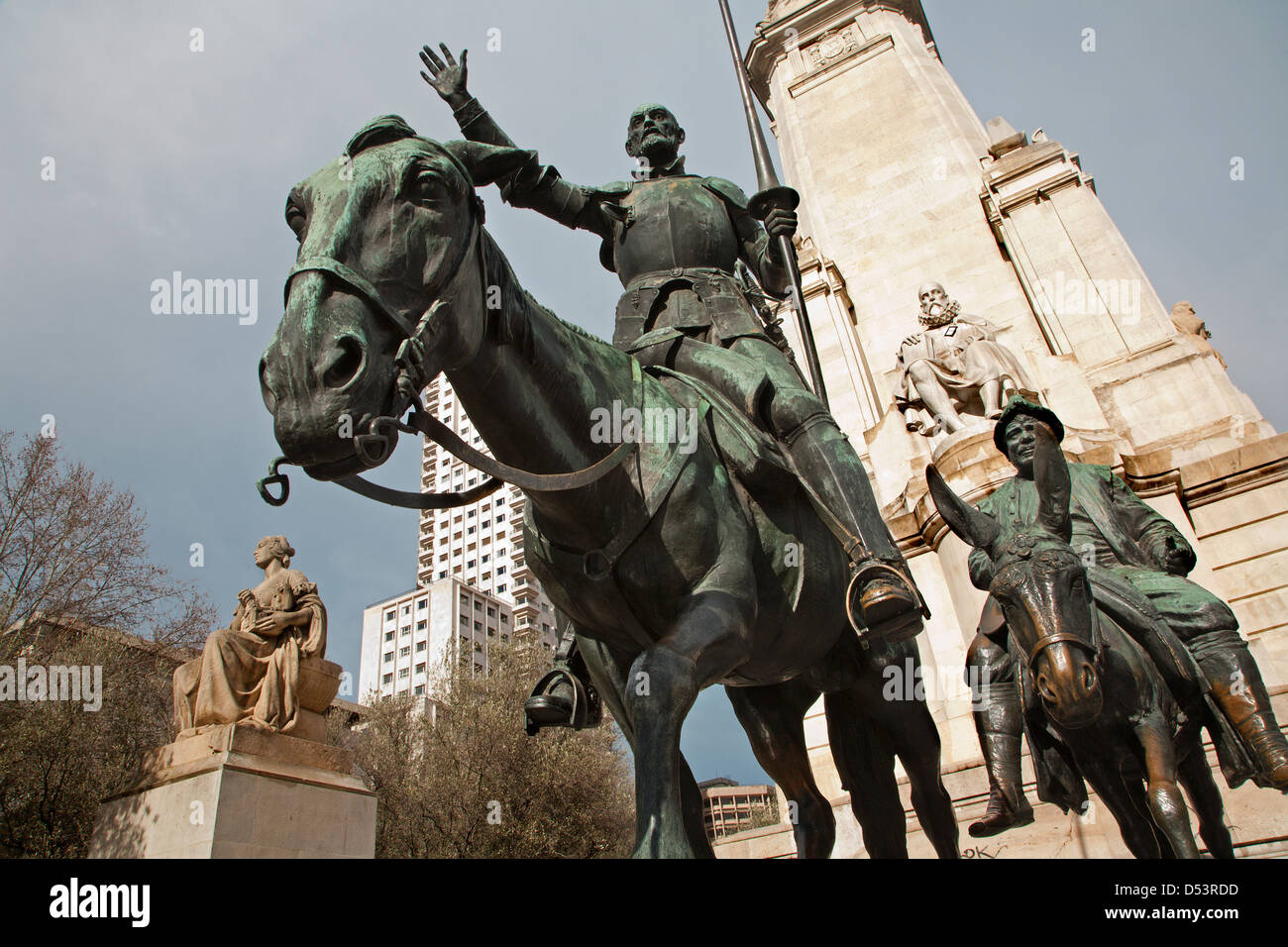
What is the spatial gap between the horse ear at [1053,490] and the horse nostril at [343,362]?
137 inches

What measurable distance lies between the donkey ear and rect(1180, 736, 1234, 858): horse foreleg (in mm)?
4211

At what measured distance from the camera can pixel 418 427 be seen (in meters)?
2.40

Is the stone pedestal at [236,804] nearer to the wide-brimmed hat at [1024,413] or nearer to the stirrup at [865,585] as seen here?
the stirrup at [865,585]

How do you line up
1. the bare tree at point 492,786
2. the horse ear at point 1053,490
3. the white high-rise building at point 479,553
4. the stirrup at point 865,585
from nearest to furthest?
the stirrup at point 865,585 → the horse ear at point 1053,490 → the bare tree at point 492,786 → the white high-rise building at point 479,553

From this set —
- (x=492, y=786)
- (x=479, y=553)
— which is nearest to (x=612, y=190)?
(x=492, y=786)

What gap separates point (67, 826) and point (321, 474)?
62.9ft

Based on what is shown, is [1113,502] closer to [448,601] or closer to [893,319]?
[893,319]

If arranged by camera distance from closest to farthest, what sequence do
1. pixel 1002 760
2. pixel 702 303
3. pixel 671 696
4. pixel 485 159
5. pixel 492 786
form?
1. pixel 671 696
2. pixel 485 159
3. pixel 702 303
4. pixel 1002 760
5. pixel 492 786

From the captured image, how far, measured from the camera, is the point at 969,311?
642 inches

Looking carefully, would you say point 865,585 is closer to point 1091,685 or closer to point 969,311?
point 1091,685

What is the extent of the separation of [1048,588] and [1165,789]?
1.07m

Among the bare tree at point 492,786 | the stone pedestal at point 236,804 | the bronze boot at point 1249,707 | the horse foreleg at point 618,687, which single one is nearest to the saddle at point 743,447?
the horse foreleg at point 618,687

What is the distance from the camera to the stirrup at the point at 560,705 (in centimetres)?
333

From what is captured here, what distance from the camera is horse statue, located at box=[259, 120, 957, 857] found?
2.18m
